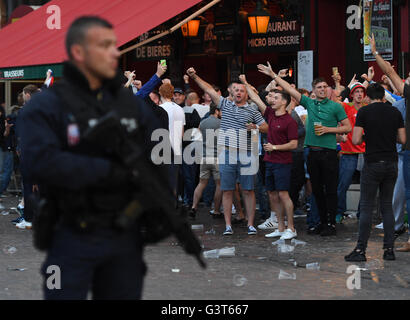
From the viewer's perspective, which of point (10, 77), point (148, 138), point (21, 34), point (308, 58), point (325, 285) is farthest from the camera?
point (308, 58)

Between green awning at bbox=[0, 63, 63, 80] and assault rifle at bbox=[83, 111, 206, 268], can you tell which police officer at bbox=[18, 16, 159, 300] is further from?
green awning at bbox=[0, 63, 63, 80]

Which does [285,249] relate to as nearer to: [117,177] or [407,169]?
[407,169]

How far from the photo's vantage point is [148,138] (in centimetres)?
402

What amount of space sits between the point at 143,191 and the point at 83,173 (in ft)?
0.92

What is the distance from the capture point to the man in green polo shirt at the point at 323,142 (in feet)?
33.4

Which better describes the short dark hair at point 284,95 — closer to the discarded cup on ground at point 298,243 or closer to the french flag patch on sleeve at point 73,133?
the discarded cup on ground at point 298,243

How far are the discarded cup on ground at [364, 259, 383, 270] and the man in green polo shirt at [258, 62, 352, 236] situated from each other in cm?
202

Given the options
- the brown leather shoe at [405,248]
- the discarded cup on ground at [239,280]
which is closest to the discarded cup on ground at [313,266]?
the discarded cup on ground at [239,280]

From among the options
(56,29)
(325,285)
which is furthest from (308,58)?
(325,285)

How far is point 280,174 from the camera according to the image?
10133 mm

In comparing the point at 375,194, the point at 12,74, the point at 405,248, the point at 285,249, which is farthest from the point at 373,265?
the point at 12,74

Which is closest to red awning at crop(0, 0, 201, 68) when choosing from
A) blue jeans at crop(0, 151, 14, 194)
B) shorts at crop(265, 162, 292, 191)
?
blue jeans at crop(0, 151, 14, 194)

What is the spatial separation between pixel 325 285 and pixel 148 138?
11.9 ft
